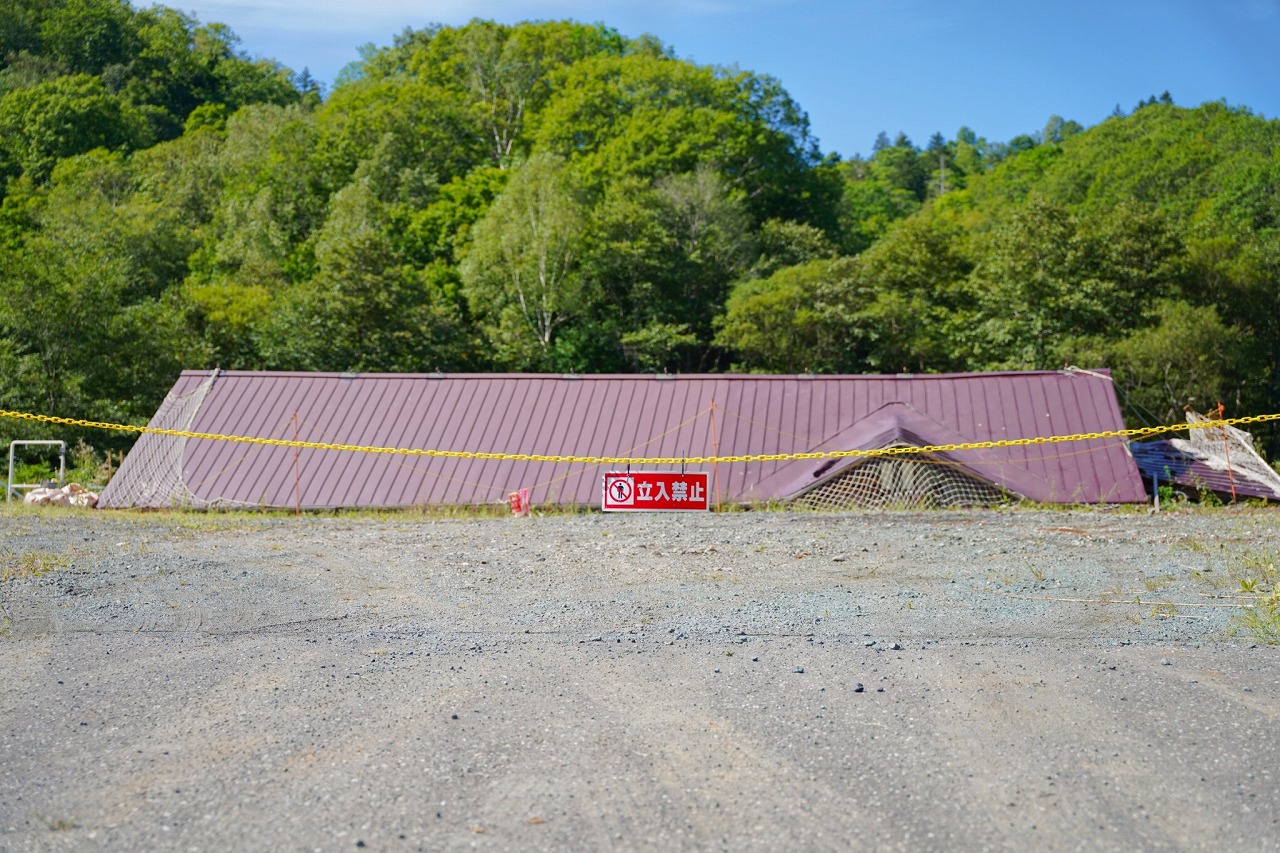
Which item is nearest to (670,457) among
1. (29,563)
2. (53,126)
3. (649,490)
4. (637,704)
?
(649,490)

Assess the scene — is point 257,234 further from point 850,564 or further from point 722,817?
point 722,817

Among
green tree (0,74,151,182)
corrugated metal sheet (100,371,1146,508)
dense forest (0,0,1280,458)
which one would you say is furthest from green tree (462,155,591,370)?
green tree (0,74,151,182)

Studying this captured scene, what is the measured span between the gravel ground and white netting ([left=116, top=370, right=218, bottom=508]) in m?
9.35

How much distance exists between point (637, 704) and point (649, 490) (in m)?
12.6

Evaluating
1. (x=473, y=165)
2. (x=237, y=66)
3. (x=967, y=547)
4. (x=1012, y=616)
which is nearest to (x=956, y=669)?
(x=1012, y=616)

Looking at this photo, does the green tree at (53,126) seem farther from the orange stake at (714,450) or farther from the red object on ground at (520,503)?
Result: the red object on ground at (520,503)

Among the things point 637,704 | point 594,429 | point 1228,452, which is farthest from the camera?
point 594,429

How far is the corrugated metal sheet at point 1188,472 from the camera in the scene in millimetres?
20609

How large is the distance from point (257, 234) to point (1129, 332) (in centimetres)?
5003

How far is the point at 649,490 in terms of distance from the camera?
19.3 meters

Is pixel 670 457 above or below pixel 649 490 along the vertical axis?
above

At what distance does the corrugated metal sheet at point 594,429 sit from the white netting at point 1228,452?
191cm

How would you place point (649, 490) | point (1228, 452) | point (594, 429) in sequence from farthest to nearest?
point (594, 429), point (1228, 452), point (649, 490)

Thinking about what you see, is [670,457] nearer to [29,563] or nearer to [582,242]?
[29,563]
